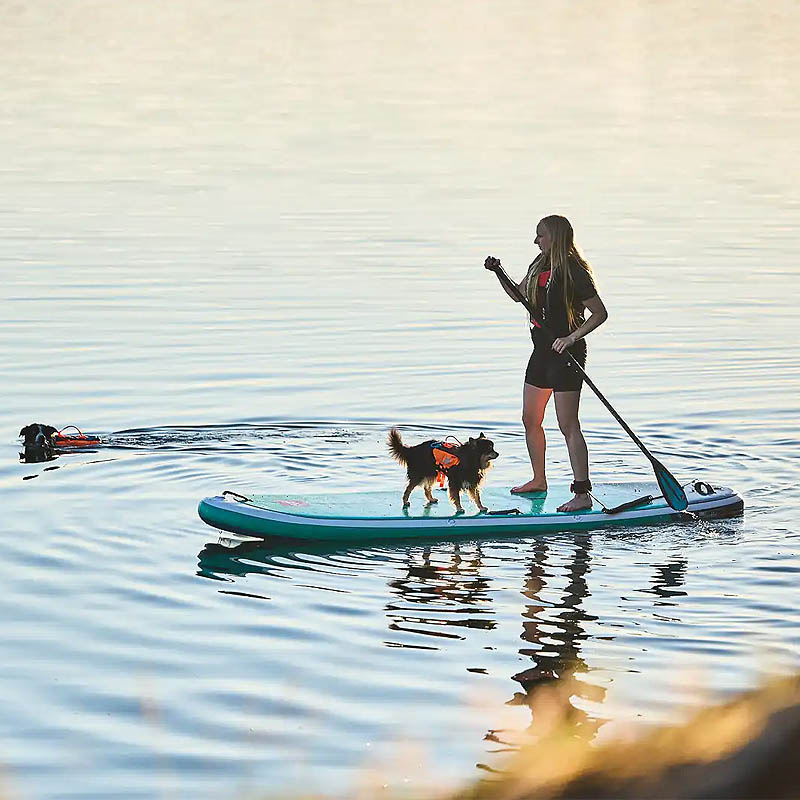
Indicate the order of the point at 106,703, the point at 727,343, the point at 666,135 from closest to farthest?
the point at 106,703
the point at 727,343
the point at 666,135

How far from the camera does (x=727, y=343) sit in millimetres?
17781

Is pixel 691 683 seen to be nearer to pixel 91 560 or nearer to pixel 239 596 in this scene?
pixel 239 596

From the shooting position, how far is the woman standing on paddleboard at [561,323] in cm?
1038

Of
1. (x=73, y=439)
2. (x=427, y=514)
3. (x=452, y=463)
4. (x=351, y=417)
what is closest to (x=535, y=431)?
(x=452, y=463)

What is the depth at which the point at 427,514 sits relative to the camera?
10281 mm

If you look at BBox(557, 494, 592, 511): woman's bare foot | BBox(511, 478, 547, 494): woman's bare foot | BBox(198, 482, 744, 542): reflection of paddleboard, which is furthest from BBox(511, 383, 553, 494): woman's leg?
BBox(557, 494, 592, 511): woman's bare foot

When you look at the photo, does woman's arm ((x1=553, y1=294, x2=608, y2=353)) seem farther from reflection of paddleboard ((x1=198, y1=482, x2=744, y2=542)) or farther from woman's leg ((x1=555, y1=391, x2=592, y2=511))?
reflection of paddleboard ((x1=198, y1=482, x2=744, y2=542))

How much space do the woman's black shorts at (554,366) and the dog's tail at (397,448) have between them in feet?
3.67

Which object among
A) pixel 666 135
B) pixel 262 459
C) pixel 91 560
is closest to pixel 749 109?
pixel 666 135

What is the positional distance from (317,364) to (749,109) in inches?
1184

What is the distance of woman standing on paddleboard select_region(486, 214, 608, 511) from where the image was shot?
1038 centimetres

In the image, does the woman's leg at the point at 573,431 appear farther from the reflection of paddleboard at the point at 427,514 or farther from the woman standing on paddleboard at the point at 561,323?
the reflection of paddleboard at the point at 427,514

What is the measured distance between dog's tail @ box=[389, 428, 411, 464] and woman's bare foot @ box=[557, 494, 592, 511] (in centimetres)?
112

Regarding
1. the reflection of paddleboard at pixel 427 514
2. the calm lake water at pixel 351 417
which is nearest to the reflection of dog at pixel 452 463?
the reflection of paddleboard at pixel 427 514
